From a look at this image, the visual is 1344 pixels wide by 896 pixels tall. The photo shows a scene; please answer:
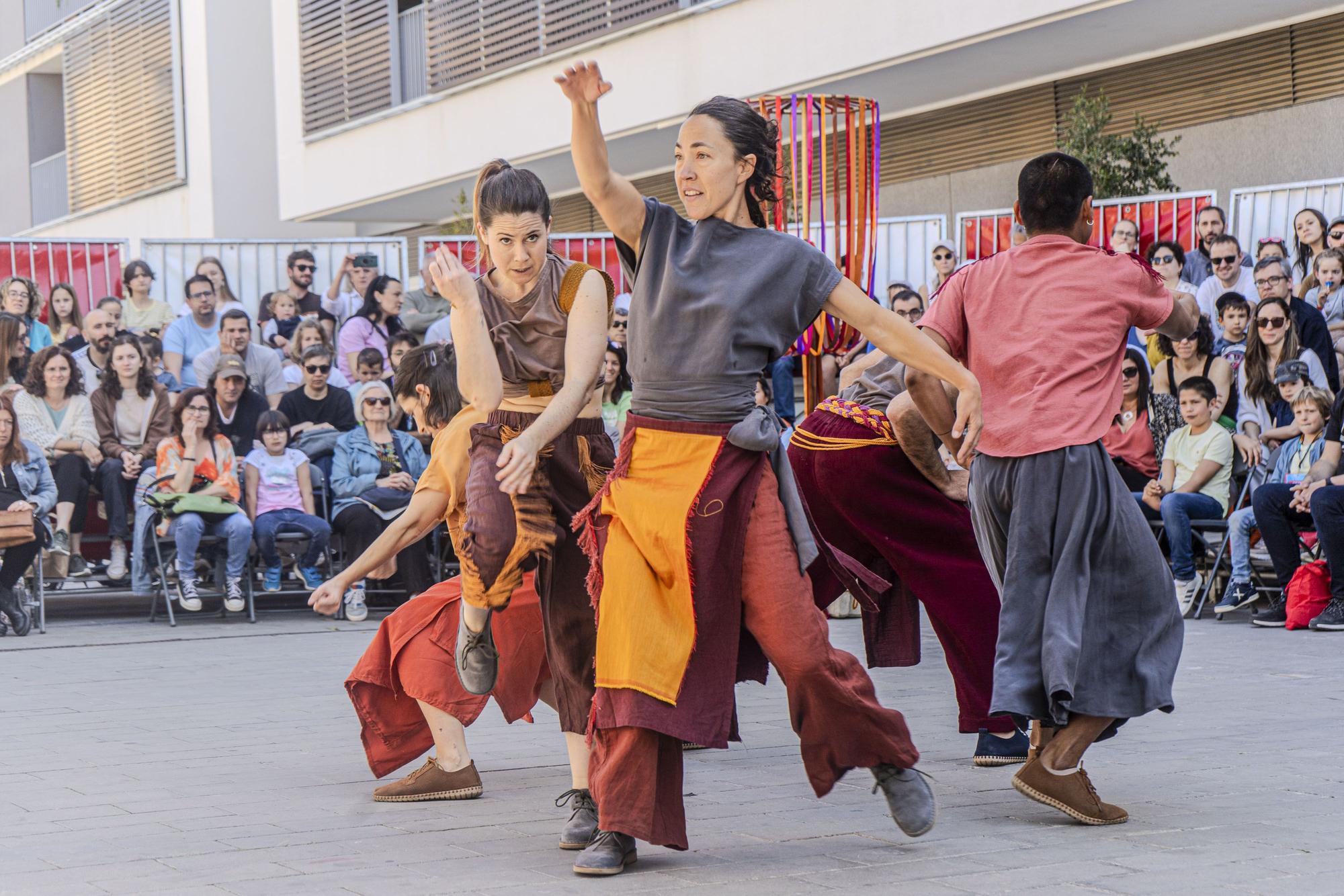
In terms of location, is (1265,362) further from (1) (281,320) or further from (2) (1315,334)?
(1) (281,320)

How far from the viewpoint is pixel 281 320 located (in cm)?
1468

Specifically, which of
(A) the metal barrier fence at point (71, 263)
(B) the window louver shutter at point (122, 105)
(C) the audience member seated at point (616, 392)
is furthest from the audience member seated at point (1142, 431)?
(B) the window louver shutter at point (122, 105)

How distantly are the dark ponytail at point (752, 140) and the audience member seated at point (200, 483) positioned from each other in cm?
767

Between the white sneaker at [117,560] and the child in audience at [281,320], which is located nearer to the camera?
the white sneaker at [117,560]

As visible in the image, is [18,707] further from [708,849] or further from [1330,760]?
[1330,760]

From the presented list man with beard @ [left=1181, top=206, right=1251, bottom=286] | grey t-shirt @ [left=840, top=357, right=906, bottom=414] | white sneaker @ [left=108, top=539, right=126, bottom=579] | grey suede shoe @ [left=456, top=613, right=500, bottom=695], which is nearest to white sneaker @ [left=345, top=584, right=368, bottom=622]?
white sneaker @ [left=108, top=539, right=126, bottom=579]

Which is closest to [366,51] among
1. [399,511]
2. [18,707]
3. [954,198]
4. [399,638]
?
[954,198]

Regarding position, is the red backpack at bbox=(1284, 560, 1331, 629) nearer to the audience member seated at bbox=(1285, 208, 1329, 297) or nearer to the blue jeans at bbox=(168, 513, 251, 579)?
the audience member seated at bbox=(1285, 208, 1329, 297)

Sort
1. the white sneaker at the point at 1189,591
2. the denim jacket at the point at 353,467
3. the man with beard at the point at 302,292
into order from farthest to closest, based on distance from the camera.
Answer: the man with beard at the point at 302,292 → the denim jacket at the point at 353,467 → the white sneaker at the point at 1189,591

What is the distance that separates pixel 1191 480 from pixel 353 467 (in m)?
5.72

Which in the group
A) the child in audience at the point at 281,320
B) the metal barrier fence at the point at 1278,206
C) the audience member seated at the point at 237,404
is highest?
the metal barrier fence at the point at 1278,206

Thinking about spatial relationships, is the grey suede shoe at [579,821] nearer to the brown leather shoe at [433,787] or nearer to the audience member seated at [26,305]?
the brown leather shoe at [433,787]

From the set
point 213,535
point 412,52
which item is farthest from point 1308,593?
point 412,52

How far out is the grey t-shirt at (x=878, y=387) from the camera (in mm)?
6418
